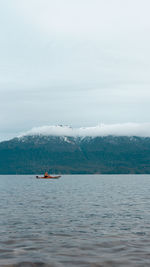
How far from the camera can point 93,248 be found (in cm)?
2339

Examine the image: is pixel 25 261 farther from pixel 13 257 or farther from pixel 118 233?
pixel 118 233

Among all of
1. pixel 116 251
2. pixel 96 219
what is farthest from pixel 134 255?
pixel 96 219

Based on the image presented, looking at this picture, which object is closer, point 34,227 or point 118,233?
point 118,233

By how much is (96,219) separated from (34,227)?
8.75 metres

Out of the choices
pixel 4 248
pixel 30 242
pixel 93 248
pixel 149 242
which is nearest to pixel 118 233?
pixel 149 242

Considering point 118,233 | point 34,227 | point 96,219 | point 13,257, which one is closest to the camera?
point 13,257

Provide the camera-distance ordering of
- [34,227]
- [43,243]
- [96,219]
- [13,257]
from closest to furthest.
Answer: [13,257]
[43,243]
[34,227]
[96,219]

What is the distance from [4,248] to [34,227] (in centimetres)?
916

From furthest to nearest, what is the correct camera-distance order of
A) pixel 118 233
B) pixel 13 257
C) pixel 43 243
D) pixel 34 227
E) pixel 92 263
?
pixel 34 227, pixel 118 233, pixel 43 243, pixel 13 257, pixel 92 263

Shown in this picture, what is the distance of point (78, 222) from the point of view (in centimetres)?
3534

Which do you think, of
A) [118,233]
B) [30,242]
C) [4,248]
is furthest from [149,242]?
[4,248]

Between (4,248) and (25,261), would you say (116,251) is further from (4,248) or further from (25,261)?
(4,248)

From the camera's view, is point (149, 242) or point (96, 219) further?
point (96, 219)

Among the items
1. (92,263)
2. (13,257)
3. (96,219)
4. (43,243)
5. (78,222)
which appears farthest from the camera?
(96,219)
